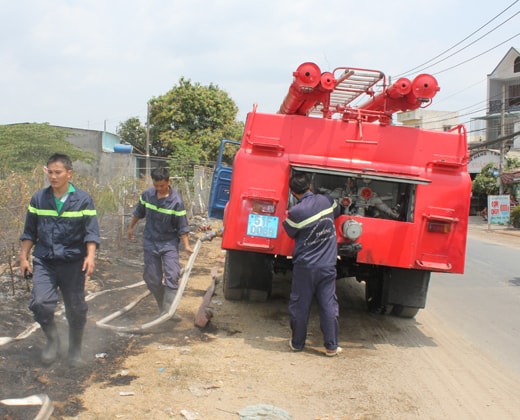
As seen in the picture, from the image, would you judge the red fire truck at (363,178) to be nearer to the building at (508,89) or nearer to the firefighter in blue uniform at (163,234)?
the firefighter in blue uniform at (163,234)

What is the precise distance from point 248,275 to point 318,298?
1.66 meters

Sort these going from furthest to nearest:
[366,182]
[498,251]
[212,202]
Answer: [498,251] → [212,202] → [366,182]

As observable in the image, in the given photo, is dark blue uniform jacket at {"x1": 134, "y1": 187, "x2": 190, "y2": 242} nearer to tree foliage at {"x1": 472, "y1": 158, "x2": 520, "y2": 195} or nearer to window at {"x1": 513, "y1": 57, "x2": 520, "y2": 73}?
tree foliage at {"x1": 472, "y1": 158, "x2": 520, "y2": 195}

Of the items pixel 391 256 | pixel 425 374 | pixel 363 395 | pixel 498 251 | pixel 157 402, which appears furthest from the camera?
pixel 498 251

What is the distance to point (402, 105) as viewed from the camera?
634cm

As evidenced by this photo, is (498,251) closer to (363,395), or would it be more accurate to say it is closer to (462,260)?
(462,260)

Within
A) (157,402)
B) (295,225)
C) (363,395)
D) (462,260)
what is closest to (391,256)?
(462,260)

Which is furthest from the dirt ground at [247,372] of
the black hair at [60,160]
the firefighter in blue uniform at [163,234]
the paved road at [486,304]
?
the black hair at [60,160]

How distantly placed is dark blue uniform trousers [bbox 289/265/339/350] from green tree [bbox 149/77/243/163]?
2536 cm

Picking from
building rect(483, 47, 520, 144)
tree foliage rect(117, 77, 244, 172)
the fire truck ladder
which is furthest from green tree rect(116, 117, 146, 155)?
the fire truck ladder

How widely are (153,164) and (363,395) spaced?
2399 cm

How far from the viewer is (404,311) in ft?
23.1

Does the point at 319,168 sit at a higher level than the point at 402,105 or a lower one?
lower

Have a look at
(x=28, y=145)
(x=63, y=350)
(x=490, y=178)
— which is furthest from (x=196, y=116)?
(x=63, y=350)
